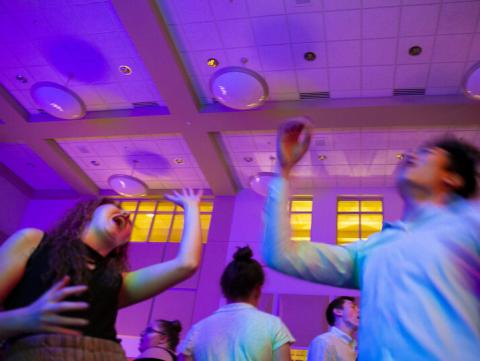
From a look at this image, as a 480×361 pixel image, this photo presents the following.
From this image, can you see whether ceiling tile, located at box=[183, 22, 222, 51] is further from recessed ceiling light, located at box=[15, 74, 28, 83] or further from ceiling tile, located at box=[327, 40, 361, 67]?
recessed ceiling light, located at box=[15, 74, 28, 83]

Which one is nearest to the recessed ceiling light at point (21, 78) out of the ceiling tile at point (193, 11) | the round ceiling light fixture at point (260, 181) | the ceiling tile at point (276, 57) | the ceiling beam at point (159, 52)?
the ceiling beam at point (159, 52)

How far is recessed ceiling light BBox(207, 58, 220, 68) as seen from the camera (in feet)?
23.0

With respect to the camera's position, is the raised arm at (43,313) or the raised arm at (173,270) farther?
the raised arm at (173,270)

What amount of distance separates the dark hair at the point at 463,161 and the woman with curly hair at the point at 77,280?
822 mm

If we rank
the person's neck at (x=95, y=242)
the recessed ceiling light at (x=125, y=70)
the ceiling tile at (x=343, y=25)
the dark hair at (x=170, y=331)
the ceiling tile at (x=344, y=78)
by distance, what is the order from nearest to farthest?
the person's neck at (x=95, y=242) → the dark hair at (x=170, y=331) → the ceiling tile at (x=343, y=25) → the ceiling tile at (x=344, y=78) → the recessed ceiling light at (x=125, y=70)

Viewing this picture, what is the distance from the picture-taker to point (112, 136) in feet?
30.3

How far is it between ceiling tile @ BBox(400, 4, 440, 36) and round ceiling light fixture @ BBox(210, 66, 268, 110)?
88.6 inches

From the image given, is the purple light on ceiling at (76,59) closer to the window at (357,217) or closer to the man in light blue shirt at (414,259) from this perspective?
the window at (357,217)

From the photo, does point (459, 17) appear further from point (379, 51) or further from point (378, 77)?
point (378, 77)

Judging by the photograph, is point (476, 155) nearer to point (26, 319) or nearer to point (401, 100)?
point (26, 319)

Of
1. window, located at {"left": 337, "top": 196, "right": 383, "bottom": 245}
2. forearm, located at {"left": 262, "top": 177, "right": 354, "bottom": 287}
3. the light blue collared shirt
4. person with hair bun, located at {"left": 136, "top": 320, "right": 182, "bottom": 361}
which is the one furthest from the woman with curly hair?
window, located at {"left": 337, "top": 196, "right": 383, "bottom": 245}

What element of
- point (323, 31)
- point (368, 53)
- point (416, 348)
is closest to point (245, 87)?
point (323, 31)

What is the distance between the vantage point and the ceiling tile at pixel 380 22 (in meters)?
5.79

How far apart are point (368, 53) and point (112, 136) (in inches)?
232
